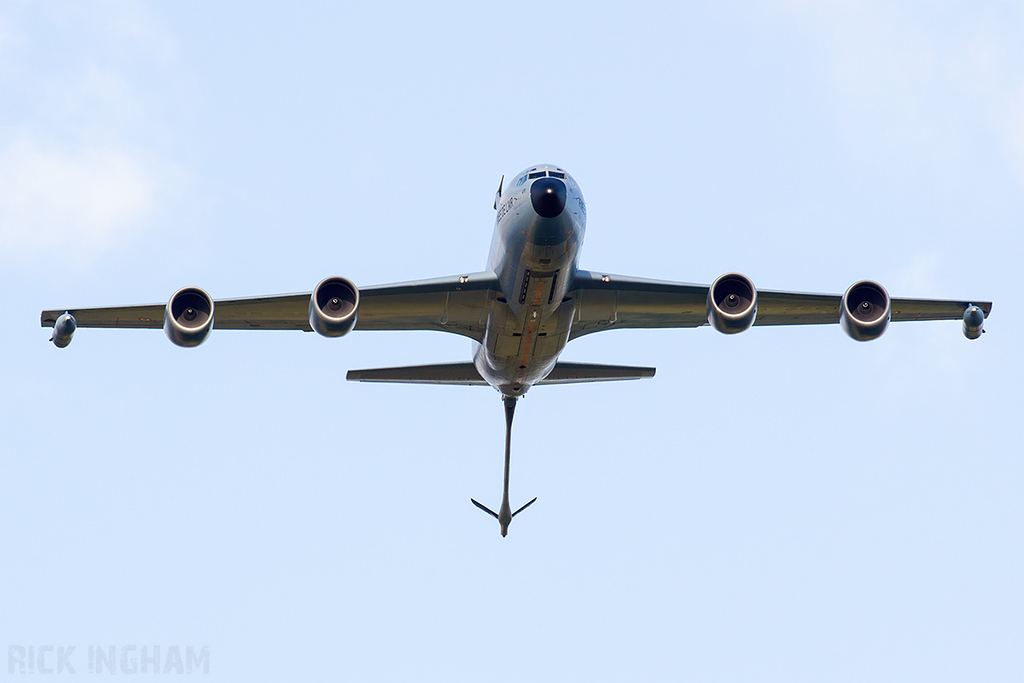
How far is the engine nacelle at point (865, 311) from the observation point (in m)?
25.7

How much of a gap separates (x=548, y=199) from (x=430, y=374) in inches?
299

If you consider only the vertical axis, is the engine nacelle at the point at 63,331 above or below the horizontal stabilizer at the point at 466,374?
below

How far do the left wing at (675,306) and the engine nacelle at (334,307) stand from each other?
17.0ft

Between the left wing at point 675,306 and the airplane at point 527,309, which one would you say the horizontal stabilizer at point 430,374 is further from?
the left wing at point 675,306

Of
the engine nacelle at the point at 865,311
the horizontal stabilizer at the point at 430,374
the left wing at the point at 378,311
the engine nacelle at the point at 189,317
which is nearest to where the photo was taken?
the engine nacelle at the point at 189,317

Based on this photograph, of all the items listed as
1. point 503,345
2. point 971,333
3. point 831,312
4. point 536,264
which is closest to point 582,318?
point 503,345

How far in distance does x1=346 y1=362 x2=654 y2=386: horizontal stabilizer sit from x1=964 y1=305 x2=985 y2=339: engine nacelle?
284 inches

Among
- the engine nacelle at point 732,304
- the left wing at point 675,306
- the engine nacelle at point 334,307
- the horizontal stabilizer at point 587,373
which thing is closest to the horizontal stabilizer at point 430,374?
the horizontal stabilizer at point 587,373

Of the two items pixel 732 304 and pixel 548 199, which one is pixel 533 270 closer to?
pixel 548 199

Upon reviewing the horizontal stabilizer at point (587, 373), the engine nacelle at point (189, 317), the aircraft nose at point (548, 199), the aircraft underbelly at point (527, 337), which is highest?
the horizontal stabilizer at point (587, 373)

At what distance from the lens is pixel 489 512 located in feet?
113

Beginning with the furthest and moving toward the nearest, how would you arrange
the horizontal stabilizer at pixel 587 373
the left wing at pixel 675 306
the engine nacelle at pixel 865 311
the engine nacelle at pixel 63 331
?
1. the horizontal stabilizer at pixel 587 373
2. the left wing at pixel 675 306
3. the engine nacelle at pixel 63 331
4. the engine nacelle at pixel 865 311

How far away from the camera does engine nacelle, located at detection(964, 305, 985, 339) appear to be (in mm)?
27906

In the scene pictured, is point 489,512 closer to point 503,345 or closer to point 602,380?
point 602,380
